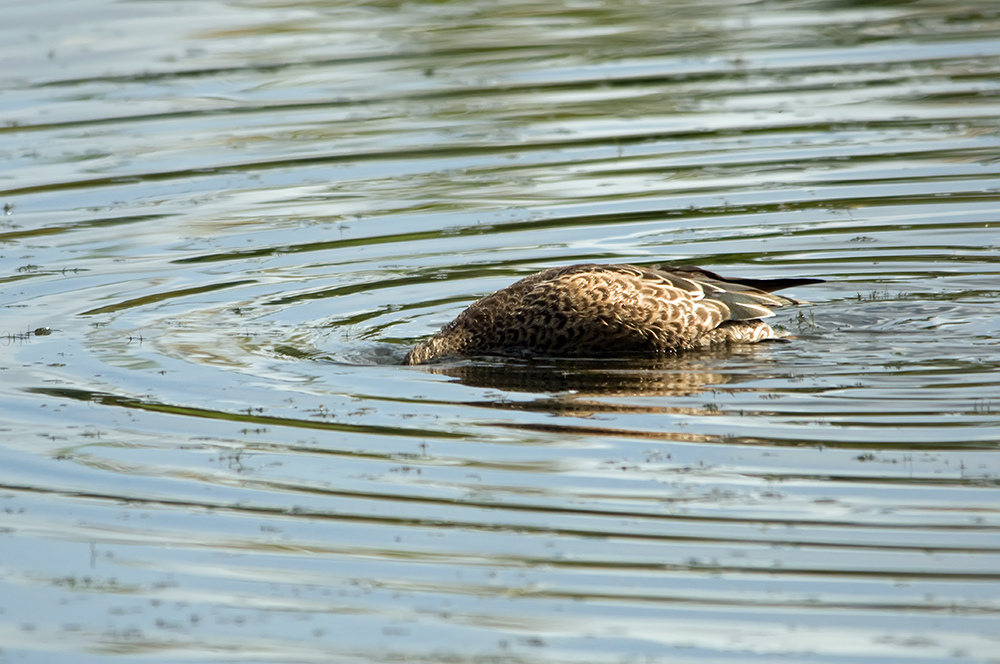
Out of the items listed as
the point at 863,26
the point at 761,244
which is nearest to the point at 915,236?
the point at 761,244

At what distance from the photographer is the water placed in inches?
255

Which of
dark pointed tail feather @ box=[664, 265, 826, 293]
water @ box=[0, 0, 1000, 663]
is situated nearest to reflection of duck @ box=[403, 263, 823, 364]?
dark pointed tail feather @ box=[664, 265, 826, 293]

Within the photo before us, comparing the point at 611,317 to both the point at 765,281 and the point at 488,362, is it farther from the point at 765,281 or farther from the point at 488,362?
the point at 765,281

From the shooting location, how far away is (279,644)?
6246 millimetres

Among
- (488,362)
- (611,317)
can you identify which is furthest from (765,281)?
(488,362)

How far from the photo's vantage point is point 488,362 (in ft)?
33.4

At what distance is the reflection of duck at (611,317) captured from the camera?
10.1 m

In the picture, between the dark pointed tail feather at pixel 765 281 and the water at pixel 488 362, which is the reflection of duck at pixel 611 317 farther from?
the water at pixel 488 362

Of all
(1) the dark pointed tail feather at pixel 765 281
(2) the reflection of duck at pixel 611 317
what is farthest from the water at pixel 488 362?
(1) the dark pointed tail feather at pixel 765 281

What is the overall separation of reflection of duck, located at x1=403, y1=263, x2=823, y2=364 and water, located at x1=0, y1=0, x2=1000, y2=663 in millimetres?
233

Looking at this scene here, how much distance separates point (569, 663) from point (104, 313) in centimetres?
647

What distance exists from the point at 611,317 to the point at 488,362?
2.67 feet

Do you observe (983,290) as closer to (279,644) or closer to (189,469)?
(189,469)

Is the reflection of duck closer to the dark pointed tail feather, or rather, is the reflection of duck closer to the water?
the dark pointed tail feather
